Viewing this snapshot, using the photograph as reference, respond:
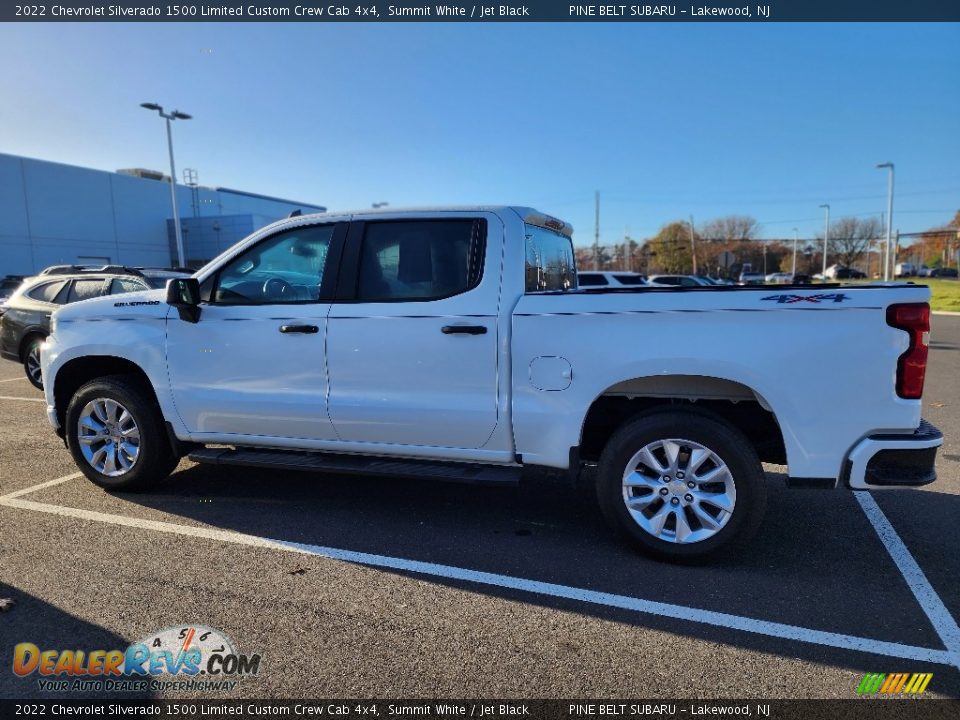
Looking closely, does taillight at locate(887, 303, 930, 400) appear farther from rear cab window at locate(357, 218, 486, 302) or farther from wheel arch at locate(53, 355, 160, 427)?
wheel arch at locate(53, 355, 160, 427)

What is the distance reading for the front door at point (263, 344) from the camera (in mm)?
4148

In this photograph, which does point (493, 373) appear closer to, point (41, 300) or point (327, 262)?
point (327, 262)

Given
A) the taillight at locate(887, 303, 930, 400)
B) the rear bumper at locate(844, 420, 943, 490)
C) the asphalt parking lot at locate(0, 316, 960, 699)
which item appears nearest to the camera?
the asphalt parking lot at locate(0, 316, 960, 699)

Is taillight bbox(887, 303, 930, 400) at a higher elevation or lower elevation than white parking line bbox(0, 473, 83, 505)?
higher

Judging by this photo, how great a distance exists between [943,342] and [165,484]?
16786mm

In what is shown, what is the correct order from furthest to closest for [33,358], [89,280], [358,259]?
[89,280] < [33,358] < [358,259]

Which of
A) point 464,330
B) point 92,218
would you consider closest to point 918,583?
point 464,330

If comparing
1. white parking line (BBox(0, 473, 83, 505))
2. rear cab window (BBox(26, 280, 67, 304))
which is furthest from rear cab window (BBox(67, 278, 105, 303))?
white parking line (BBox(0, 473, 83, 505))

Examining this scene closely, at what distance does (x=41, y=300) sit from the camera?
9672mm

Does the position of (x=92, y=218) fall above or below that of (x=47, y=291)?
above

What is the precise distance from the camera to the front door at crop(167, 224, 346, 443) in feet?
13.6

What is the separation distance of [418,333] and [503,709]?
2143mm

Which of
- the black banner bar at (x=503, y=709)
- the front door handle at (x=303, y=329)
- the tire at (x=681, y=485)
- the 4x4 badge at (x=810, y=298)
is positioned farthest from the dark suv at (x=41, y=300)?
the 4x4 badge at (x=810, y=298)

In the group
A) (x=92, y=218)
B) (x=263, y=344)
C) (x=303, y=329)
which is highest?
(x=92, y=218)
